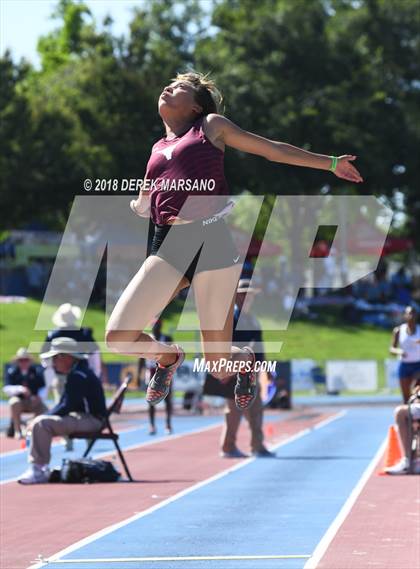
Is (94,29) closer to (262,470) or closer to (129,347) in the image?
(262,470)

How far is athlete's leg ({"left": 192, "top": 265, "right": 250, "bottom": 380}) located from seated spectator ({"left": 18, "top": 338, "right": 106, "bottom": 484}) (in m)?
6.68

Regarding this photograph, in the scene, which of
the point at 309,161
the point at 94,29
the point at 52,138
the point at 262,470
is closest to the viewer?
the point at 309,161

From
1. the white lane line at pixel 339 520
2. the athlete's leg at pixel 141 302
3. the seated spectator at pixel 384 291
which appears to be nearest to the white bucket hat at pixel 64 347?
the white lane line at pixel 339 520

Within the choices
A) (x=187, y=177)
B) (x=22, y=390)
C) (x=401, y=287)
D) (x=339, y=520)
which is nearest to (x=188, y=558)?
(x=339, y=520)

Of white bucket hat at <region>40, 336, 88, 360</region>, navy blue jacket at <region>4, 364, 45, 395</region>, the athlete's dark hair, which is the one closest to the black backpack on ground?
white bucket hat at <region>40, 336, 88, 360</region>

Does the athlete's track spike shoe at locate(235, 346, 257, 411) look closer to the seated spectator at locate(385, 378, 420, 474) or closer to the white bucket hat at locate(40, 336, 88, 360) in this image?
the white bucket hat at locate(40, 336, 88, 360)

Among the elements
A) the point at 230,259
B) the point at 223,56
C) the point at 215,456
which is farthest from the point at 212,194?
the point at 223,56

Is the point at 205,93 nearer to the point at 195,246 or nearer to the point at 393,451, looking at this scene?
the point at 195,246

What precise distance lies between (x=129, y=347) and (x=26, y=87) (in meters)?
48.7

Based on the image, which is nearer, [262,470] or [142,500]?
[142,500]

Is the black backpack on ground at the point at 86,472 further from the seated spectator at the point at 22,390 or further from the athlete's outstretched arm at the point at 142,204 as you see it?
the athlete's outstretched arm at the point at 142,204

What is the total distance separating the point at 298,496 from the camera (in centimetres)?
1174

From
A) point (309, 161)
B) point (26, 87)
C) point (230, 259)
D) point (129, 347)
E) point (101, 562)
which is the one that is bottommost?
point (101, 562)

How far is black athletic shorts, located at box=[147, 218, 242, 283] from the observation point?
591cm
